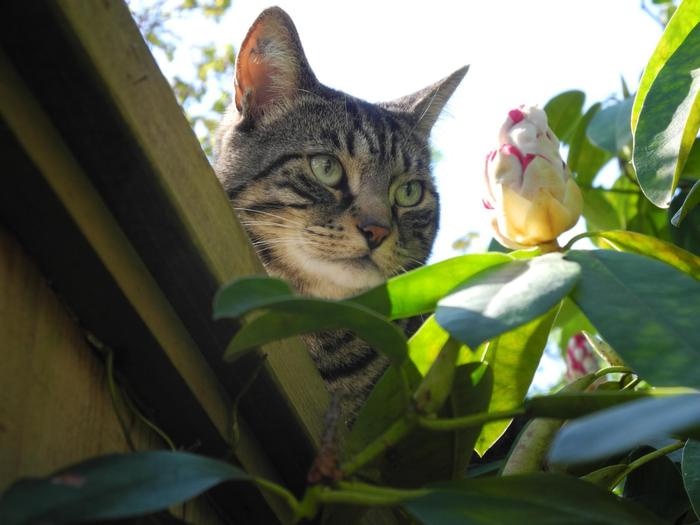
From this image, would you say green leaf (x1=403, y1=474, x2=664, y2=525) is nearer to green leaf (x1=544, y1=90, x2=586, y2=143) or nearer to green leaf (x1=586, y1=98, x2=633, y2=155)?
green leaf (x1=586, y1=98, x2=633, y2=155)

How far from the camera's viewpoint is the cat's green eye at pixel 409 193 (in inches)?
90.2

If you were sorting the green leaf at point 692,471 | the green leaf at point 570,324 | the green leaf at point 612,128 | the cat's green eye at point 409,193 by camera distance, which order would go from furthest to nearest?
the cat's green eye at point 409,193, the green leaf at point 612,128, the green leaf at point 570,324, the green leaf at point 692,471

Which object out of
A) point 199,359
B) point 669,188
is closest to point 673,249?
point 669,188

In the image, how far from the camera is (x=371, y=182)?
2148 millimetres

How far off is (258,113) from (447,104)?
673 mm

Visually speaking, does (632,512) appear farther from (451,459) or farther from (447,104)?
(447,104)

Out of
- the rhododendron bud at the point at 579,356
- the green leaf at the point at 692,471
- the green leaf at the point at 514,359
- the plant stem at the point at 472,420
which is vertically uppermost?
the plant stem at the point at 472,420

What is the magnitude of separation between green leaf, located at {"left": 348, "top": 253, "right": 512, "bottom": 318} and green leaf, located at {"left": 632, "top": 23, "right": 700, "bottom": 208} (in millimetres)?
314

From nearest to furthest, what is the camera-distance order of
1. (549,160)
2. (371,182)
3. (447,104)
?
(549,160)
(371,182)
(447,104)

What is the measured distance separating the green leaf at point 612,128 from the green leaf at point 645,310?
2.92 feet

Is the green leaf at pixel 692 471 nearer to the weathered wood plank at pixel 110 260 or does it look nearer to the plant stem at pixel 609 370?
the plant stem at pixel 609 370

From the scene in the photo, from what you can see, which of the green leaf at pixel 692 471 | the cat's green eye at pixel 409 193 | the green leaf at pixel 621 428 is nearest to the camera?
the green leaf at pixel 621 428

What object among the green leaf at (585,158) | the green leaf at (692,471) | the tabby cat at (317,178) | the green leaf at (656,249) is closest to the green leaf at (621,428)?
the green leaf at (692,471)

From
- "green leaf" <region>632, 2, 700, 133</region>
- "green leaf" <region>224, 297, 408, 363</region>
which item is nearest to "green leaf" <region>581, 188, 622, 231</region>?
"green leaf" <region>632, 2, 700, 133</region>
